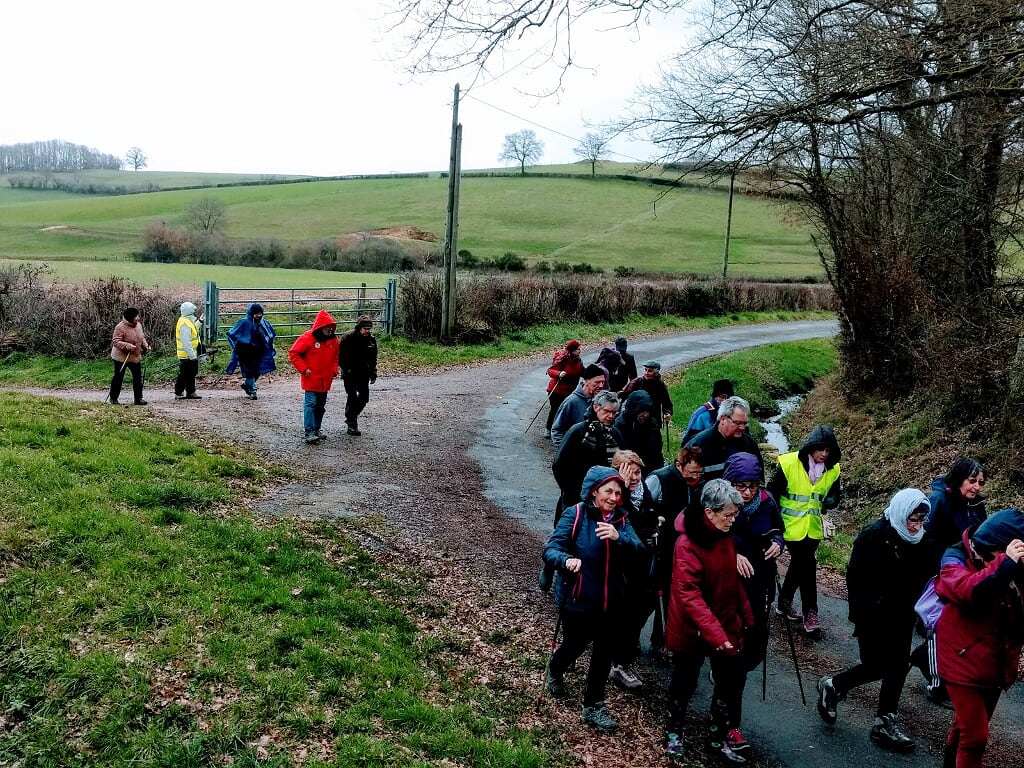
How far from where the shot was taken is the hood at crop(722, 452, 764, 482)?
5766 mm

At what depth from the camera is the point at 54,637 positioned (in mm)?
5766

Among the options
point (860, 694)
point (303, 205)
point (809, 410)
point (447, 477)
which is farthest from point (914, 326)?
point (303, 205)

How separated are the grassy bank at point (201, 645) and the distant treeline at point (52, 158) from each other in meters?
148

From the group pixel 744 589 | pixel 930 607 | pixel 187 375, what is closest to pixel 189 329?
pixel 187 375

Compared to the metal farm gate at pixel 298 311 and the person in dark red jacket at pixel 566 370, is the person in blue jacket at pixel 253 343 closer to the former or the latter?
the person in dark red jacket at pixel 566 370

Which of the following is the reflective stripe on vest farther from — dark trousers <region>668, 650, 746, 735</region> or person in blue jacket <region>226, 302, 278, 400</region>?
dark trousers <region>668, 650, 746, 735</region>

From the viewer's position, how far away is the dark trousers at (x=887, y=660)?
215 inches

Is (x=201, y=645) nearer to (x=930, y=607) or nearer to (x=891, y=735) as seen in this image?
(x=891, y=735)

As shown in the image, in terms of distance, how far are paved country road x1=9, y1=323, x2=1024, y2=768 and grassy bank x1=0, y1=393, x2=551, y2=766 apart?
1.60 ft

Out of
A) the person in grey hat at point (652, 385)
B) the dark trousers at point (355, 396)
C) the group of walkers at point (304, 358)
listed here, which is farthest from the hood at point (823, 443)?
the dark trousers at point (355, 396)

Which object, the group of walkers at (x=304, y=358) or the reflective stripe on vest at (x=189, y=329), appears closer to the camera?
the group of walkers at (x=304, y=358)

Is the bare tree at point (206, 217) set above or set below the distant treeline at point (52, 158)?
below

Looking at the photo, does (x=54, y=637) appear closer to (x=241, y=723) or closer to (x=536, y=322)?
(x=241, y=723)

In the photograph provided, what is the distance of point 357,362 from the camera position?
1280 cm
